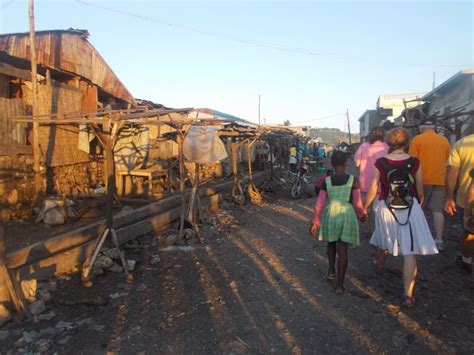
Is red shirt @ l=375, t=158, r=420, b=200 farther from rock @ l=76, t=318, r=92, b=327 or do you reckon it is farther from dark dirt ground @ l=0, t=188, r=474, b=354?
rock @ l=76, t=318, r=92, b=327

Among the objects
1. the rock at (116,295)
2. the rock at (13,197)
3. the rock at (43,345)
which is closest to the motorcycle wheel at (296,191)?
the rock at (13,197)

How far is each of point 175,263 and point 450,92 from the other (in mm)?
14869

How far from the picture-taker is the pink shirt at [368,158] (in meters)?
6.55

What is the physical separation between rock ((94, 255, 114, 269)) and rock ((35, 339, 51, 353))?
1.87 m

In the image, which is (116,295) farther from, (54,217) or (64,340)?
(54,217)

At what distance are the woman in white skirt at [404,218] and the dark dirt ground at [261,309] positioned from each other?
20.1 inches

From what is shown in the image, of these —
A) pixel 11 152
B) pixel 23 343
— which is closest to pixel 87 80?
pixel 11 152

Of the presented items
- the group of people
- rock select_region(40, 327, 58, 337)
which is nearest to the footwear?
the group of people

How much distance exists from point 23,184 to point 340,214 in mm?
7219

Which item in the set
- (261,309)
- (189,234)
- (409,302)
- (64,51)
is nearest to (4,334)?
(261,309)

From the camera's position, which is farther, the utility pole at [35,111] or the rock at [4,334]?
the utility pole at [35,111]

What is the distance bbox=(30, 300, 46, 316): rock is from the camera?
14.2 feet

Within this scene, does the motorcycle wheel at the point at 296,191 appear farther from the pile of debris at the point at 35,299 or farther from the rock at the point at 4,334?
the rock at the point at 4,334

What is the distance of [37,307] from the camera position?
4.37m
